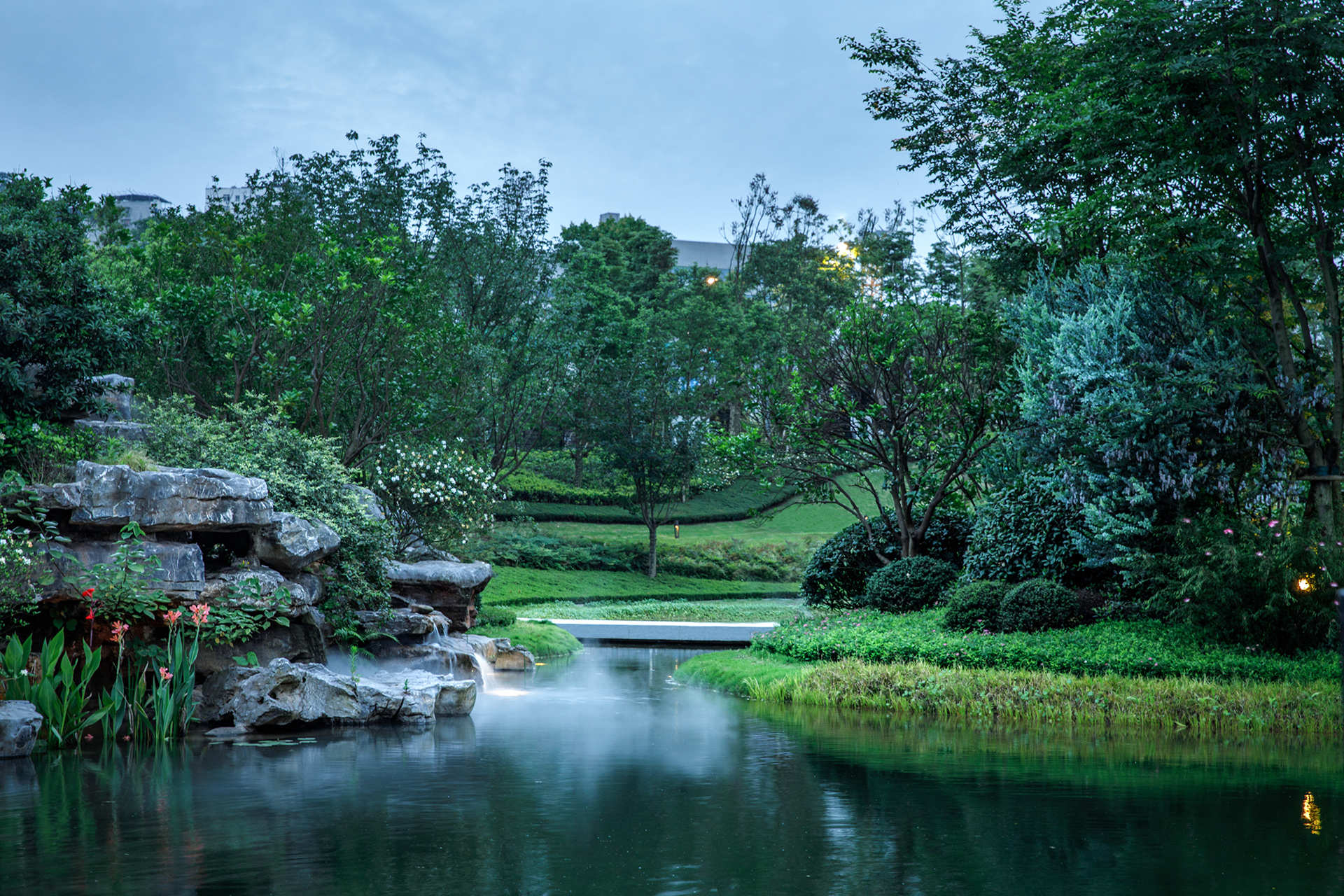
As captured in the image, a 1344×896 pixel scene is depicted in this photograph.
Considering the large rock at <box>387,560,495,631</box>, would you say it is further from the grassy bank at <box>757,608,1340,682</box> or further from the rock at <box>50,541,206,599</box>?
the rock at <box>50,541,206,599</box>

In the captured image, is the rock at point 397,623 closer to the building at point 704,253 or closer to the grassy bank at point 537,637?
the grassy bank at point 537,637

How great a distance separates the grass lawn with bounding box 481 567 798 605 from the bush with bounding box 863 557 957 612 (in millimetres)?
13475

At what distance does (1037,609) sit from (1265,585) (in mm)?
2973

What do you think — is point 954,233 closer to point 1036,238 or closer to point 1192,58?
point 1036,238

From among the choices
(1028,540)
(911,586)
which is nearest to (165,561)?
(911,586)

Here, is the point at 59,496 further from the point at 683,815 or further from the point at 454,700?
the point at 683,815

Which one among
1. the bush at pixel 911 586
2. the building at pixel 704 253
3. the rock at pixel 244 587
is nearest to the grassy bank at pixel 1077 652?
the bush at pixel 911 586

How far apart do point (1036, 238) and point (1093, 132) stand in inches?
217

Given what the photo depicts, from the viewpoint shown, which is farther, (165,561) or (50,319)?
(50,319)

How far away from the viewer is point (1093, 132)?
49.7 feet

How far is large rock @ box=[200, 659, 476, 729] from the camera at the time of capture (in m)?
11.4

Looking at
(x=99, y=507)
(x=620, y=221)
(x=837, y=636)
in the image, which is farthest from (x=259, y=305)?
(x=620, y=221)

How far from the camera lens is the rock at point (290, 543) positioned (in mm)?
12586

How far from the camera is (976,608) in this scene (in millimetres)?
15539
